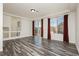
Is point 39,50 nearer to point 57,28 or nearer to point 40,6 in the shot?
point 40,6

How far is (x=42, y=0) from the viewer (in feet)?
9.62

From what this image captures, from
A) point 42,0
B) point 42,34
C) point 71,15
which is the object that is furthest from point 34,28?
point 42,0

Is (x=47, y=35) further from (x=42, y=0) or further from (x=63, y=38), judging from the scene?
(x=42, y=0)

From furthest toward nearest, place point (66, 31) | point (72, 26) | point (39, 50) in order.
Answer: point (66, 31), point (72, 26), point (39, 50)

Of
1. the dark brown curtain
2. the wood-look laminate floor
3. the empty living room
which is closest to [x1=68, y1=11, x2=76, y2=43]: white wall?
the empty living room

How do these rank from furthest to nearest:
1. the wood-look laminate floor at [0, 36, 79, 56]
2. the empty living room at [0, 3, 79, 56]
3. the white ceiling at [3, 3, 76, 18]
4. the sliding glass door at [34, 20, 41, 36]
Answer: the sliding glass door at [34, 20, 41, 36] < the empty living room at [0, 3, 79, 56] < the white ceiling at [3, 3, 76, 18] < the wood-look laminate floor at [0, 36, 79, 56]

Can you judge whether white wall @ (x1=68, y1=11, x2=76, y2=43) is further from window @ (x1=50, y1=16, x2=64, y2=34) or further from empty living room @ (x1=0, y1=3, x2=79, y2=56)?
window @ (x1=50, y1=16, x2=64, y2=34)

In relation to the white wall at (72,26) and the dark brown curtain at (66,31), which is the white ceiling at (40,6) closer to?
the white wall at (72,26)

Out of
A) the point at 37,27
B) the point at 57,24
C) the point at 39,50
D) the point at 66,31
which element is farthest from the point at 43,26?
the point at 39,50

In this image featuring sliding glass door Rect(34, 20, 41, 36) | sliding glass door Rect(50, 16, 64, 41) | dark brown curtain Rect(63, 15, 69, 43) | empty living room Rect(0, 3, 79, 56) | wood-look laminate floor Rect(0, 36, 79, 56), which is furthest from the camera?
sliding glass door Rect(34, 20, 41, 36)

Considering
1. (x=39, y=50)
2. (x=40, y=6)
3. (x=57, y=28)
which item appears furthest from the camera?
(x=57, y=28)

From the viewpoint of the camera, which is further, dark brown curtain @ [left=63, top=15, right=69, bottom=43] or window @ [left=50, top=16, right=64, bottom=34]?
window @ [left=50, top=16, right=64, bottom=34]

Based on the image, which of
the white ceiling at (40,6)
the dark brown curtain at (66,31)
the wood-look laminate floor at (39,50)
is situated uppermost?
the white ceiling at (40,6)

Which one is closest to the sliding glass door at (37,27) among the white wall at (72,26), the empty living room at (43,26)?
the empty living room at (43,26)
